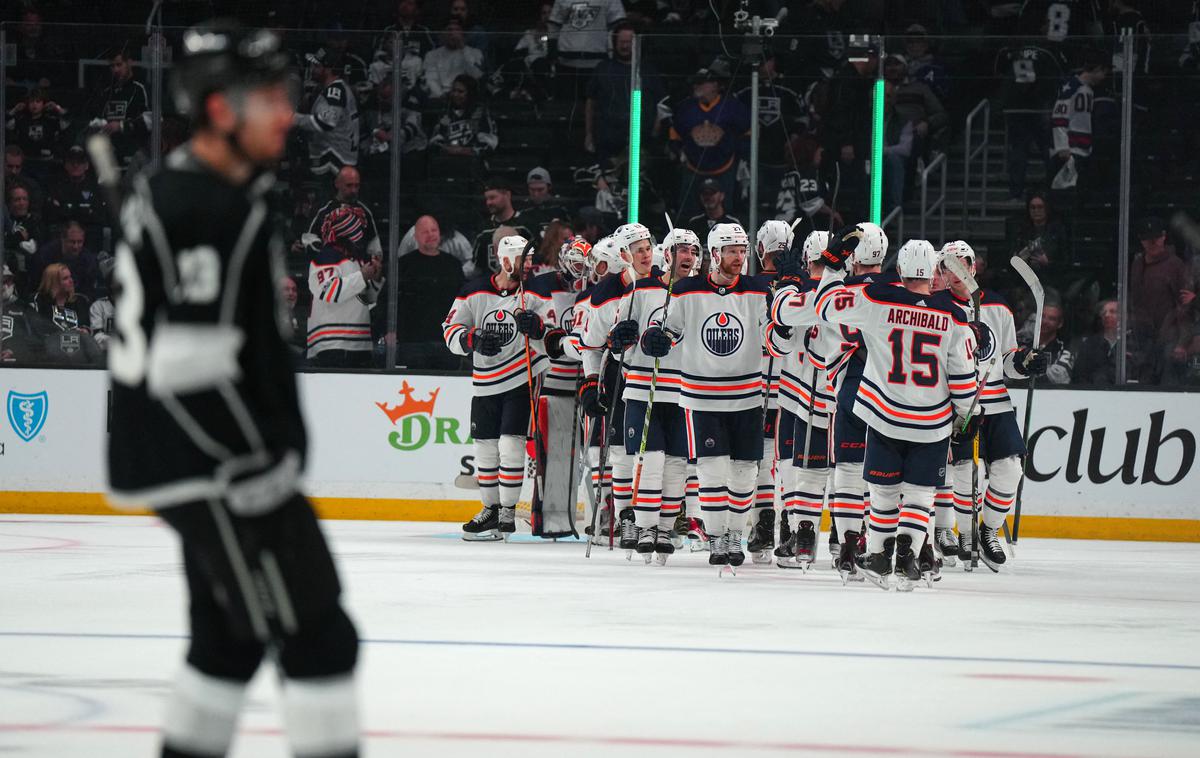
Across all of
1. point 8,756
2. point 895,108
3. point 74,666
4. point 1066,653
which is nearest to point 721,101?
point 895,108

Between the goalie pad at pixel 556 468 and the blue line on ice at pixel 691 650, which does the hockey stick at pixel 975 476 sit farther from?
the blue line on ice at pixel 691 650

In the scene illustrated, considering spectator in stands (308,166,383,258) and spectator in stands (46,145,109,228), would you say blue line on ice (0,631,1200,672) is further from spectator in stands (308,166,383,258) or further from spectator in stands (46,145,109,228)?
spectator in stands (46,145,109,228)

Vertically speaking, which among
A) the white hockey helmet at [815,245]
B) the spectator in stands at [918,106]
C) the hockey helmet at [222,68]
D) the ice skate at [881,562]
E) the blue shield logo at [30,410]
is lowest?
the ice skate at [881,562]

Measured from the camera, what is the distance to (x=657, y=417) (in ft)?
27.6

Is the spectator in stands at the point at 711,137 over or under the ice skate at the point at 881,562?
over

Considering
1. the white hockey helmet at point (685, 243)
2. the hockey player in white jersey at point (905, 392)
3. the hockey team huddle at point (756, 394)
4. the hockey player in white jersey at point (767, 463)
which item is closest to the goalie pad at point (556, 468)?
the hockey team huddle at point (756, 394)

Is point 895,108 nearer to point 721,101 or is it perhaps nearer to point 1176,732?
point 721,101

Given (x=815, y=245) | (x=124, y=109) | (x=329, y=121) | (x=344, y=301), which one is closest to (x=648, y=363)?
(x=815, y=245)

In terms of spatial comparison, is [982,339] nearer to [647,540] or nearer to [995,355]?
[995,355]

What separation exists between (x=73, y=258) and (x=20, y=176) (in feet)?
1.96

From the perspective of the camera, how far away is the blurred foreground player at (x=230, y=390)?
245cm

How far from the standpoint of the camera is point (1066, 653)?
5.32 metres

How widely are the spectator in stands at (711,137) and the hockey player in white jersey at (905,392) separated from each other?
3.85 meters

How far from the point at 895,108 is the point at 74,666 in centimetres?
746
